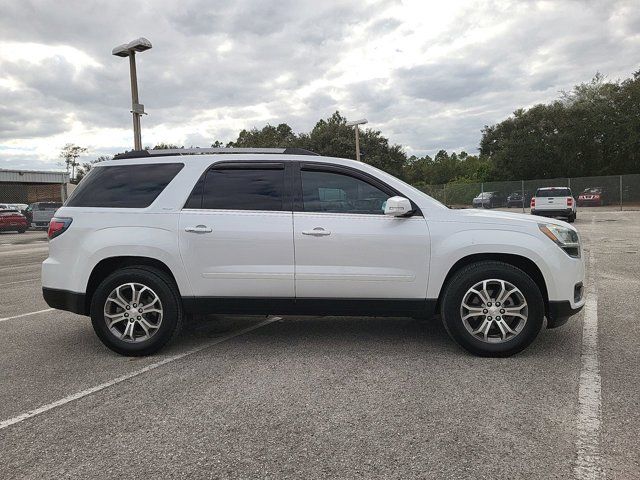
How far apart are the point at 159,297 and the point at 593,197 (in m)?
34.4

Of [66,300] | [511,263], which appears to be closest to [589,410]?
[511,263]

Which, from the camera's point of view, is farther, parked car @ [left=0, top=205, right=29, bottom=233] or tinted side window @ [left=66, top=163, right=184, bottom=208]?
parked car @ [left=0, top=205, right=29, bottom=233]

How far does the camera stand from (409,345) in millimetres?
4664

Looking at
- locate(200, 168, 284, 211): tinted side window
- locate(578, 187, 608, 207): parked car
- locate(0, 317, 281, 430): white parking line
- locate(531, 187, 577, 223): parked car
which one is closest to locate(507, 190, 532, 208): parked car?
locate(578, 187, 608, 207): parked car

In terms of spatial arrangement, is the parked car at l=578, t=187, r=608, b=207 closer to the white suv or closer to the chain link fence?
the chain link fence

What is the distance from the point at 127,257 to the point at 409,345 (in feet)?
8.84

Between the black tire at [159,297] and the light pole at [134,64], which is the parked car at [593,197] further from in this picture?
the black tire at [159,297]

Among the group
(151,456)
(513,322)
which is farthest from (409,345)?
(151,456)

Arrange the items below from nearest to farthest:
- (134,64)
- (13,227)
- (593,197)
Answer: (134,64) → (13,227) → (593,197)

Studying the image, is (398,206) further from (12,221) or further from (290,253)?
(12,221)

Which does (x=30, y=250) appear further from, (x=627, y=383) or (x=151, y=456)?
(x=627, y=383)

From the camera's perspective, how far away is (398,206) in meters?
4.14

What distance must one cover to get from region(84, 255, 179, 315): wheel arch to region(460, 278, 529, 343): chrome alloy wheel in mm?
2558

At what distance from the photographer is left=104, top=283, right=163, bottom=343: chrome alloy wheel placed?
4418 millimetres
